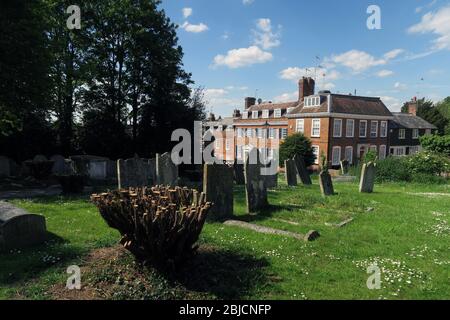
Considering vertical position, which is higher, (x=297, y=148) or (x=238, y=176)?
(x=297, y=148)

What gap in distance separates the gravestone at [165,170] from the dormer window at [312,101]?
3148 cm

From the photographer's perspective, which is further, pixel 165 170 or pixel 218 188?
pixel 165 170

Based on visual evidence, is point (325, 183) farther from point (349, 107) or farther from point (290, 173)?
point (349, 107)

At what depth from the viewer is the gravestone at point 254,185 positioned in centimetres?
1088

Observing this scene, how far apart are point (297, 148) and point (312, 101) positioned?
1028 cm

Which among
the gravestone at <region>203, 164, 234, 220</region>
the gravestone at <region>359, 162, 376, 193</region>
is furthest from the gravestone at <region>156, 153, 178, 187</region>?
the gravestone at <region>359, 162, 376, 193</region>

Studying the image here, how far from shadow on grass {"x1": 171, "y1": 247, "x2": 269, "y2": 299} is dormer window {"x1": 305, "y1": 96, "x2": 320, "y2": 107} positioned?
121 feet

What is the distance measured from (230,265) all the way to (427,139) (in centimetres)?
3622

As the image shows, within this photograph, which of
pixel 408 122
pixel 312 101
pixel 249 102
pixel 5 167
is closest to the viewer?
pixel 5 167

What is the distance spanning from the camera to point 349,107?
41.1 m

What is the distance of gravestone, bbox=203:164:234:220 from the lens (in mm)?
9445

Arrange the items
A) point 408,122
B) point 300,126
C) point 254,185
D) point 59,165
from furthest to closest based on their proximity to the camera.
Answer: point 408,122
point 300,126
point 59,165
point 254,185

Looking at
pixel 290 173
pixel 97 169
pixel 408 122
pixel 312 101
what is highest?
pixel 312 101

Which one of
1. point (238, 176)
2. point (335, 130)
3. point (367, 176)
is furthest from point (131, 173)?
point (335, 130)
